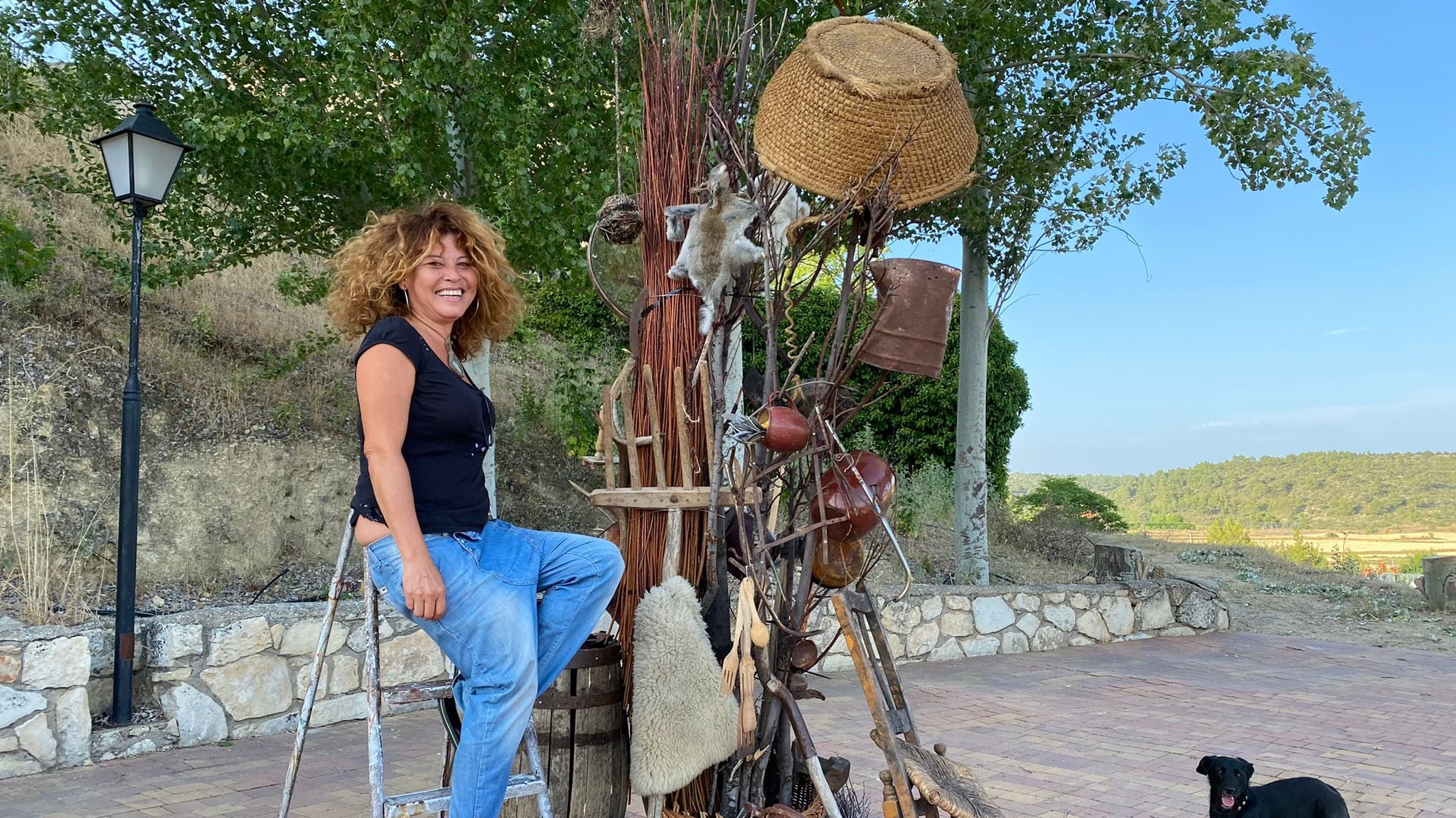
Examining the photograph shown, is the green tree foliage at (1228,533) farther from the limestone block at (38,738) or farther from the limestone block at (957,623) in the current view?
the limestone block at (38,738)

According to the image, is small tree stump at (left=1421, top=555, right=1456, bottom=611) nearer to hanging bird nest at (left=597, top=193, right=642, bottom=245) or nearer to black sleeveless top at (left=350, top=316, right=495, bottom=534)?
hanging bird nest at (left=597, top=193, right=642, bottom=245)

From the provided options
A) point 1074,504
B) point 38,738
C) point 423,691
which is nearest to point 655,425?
point 423,691

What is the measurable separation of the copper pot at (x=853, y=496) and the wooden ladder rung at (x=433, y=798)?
970mm

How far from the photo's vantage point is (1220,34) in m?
7.77

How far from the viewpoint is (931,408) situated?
1215 centimetres

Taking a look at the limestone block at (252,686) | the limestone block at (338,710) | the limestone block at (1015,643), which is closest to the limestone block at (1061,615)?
the limestone block at (1015,643)

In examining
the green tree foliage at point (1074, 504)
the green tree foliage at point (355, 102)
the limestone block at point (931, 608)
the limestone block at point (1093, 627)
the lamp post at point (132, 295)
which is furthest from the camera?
the green tree foliage at point (1074, 504)

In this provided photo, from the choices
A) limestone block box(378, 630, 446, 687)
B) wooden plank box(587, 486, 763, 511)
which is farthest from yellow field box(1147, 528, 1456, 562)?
wooden plank box(587, 486, 763, 511)

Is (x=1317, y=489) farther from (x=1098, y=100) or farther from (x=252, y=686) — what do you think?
(x=252, y=686)

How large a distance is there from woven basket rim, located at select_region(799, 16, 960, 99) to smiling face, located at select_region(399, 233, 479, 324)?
1.02 m

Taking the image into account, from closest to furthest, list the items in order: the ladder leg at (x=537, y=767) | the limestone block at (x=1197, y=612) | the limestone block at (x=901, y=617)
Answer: the ladder leg at (x=537, y=767) < the limestone block at (x=901, y=617) < the limestone block at (x=1197, y=612)

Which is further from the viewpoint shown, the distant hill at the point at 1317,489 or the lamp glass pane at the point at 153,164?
the distant hill at the point at 1317,489

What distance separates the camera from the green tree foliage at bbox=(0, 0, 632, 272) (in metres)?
6.17

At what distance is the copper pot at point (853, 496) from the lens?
2.73 metres
